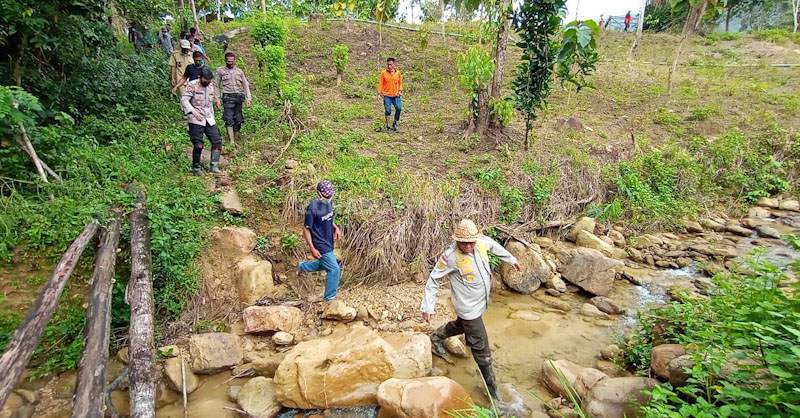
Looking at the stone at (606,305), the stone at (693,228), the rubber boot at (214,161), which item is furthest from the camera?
the stone at (693,228)

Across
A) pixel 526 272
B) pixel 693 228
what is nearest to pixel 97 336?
pixel 526 272

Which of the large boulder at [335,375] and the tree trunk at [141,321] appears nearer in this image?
the tree trunk at [141,321]

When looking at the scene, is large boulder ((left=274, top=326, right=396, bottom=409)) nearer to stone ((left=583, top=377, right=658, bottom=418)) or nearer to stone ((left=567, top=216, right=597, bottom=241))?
stone ((left=583, top=377, right=658, bottom=418))

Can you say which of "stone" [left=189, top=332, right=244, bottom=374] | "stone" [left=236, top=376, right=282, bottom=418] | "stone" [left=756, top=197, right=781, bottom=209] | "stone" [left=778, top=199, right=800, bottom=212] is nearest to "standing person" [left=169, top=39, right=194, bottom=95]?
"stone" [left=189, top=332, right=244, bottom=374]

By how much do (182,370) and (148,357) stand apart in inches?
21.8

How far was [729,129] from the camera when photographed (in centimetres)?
1015

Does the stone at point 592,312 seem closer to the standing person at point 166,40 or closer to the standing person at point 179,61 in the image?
the standing person at point 179,61

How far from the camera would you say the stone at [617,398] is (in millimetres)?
3283

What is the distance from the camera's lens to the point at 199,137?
245 inches

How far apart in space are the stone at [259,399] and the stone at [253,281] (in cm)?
132

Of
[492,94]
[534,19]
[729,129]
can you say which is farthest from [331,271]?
[729,129]

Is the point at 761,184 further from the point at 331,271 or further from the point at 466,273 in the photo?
the point at 331,271

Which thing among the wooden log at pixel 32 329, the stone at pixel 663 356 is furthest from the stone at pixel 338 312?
the stone at pixel 663 356

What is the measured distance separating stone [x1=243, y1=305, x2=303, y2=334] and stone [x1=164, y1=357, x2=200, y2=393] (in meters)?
0.75
